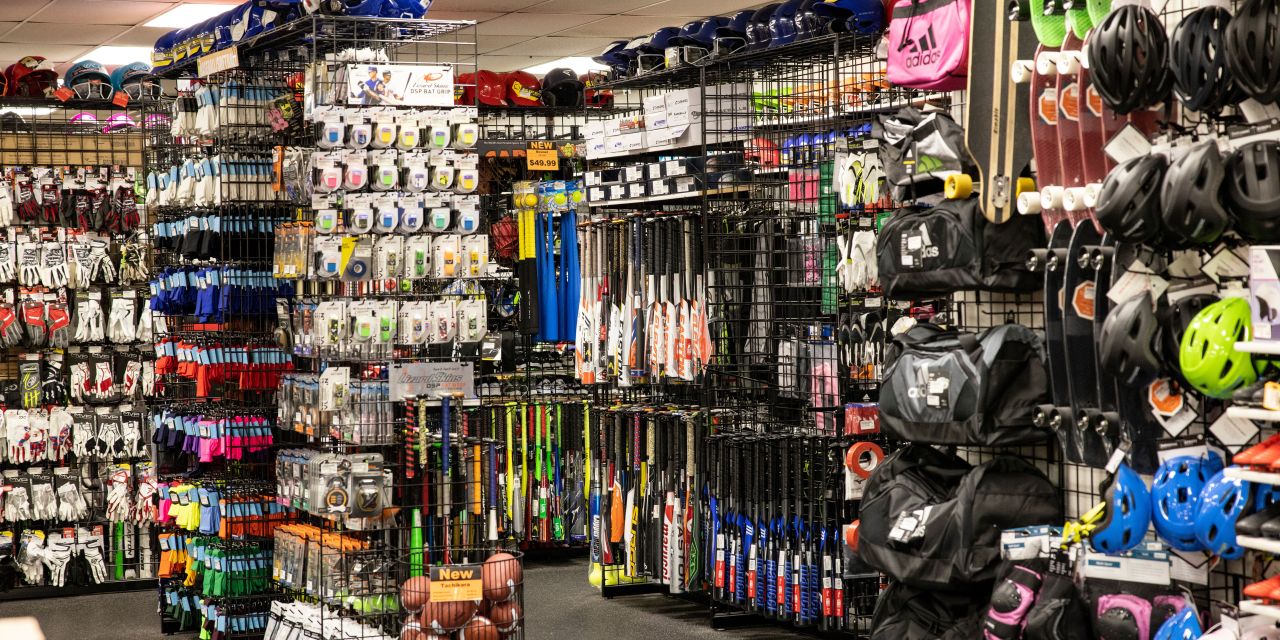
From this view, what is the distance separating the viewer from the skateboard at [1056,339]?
3779mm

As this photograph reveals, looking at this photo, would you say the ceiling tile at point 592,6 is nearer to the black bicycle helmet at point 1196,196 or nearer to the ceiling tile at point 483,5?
the ceiling tile at point 483,5

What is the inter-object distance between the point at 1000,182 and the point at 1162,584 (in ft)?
3.81

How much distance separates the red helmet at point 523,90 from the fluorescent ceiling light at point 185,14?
217 centimetres

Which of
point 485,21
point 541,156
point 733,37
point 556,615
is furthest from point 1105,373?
point 485,21

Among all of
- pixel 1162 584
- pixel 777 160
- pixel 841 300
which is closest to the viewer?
pixel 1162 584

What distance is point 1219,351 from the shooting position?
319 centimetres

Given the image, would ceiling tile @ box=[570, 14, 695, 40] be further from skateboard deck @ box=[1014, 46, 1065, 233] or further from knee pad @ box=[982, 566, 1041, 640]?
knee pad @ box=[982, 566, 1041, 640]

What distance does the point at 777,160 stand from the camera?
283 inches

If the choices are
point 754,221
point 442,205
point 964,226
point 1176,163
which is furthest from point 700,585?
point 1176,163

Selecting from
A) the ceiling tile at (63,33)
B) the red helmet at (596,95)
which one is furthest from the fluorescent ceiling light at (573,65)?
the ceiling tile at (63,33)

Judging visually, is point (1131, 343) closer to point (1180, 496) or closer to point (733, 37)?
point (1180, 496)

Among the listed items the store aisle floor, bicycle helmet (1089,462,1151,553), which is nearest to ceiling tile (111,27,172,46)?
the store aisle floor

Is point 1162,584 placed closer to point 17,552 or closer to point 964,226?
point 964,226

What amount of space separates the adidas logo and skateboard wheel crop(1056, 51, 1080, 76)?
0.57 metres
